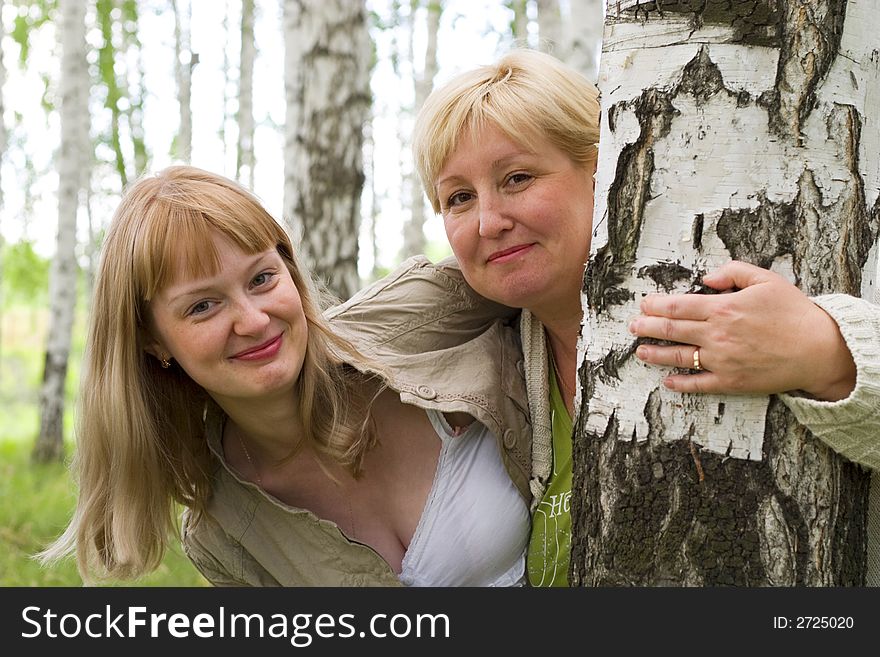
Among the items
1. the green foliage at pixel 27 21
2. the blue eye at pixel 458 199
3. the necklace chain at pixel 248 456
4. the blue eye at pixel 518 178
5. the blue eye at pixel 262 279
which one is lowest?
the necklace chain at pixel 248 456

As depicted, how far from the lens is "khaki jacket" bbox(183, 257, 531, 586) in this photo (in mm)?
2414

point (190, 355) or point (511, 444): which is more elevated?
point (190, 355)

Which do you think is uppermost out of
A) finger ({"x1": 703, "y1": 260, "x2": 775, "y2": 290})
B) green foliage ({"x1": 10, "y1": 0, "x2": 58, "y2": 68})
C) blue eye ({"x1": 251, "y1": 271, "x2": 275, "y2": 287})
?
green foliage ({"x1": 10, "y1": 0, "x2": 58, "y2": 68})

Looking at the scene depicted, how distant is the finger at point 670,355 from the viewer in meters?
1.53

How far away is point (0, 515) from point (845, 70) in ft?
20.3

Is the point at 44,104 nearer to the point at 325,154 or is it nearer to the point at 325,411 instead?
the point at 325,154

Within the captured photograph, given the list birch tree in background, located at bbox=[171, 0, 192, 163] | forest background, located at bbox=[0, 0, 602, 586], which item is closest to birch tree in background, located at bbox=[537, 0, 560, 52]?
forest background, located at bbox=[0, 0, 602, 586]

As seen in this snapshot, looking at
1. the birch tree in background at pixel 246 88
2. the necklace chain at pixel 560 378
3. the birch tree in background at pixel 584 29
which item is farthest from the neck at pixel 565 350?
the birch tree in background at pixel 246 88

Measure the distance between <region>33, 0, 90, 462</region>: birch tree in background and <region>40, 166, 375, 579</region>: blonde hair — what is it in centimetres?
700

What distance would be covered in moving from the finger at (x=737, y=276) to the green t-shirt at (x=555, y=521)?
3.01 feet

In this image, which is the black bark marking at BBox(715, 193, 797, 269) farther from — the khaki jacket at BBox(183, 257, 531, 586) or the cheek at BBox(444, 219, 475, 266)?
the khaki jacket at BBox(183, 257, 531, 586)

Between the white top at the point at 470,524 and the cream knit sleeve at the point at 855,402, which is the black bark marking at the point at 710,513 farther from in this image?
the white top at the point at 470,524

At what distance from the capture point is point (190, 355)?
7.52ft

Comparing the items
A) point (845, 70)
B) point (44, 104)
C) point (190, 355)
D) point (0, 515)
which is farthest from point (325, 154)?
point (44, 104)
